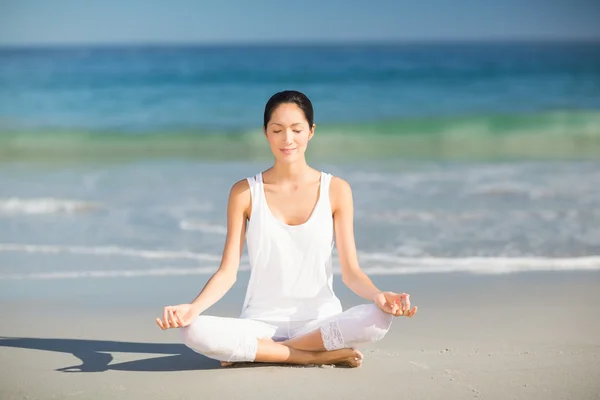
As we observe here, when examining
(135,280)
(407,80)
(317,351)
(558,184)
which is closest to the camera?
(317,351)

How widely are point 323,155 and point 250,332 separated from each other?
9.98 meters

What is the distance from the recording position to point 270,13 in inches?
1368

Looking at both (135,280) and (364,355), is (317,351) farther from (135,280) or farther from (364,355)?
(135,280)

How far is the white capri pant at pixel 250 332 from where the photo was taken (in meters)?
3.65

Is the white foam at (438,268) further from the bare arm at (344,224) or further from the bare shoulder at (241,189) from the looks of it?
the bare shoulder at (241,189)

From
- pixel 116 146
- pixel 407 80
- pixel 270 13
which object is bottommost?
pixel 116 146

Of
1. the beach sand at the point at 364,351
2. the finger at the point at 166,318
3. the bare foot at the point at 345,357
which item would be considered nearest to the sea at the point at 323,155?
the beach sand at the point at 364,351

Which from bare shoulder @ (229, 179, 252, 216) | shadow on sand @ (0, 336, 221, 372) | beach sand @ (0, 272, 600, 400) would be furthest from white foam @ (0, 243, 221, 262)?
bare shoulder @ (229, 179, 252, 216)

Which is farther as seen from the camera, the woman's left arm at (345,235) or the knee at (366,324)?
the woman's left arm at (345,235)

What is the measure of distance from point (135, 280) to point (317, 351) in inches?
92.7

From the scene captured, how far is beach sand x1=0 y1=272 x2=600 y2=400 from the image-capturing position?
3586mm

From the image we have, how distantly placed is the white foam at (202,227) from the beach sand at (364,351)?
1526 millimetres

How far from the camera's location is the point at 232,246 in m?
3.93

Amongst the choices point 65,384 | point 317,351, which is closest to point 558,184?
point 317,351
